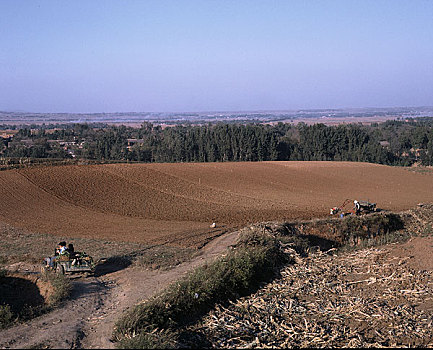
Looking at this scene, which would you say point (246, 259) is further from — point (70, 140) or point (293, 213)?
point (70, 140)

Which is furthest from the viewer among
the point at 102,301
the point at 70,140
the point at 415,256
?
the point at 70,140

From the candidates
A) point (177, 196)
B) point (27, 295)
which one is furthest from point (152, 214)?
point (27, 295)

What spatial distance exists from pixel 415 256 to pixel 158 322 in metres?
9.59

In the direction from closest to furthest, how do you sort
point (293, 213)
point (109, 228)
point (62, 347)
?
point (62, 347) < point (109, 228) < point (293, 213)

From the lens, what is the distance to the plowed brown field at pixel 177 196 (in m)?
24.4

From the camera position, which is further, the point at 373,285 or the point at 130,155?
the point at 130,155

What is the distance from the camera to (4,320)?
10453 mm

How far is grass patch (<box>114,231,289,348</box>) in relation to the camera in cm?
930

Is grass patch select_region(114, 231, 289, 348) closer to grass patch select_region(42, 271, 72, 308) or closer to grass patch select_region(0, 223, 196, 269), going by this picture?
grass patch select_region(0, 223, 196, 269)

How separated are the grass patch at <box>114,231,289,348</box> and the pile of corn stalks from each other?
1.43 feet

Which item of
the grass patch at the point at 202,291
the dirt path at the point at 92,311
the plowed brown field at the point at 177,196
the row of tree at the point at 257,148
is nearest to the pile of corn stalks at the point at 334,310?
the grass patch at the point at 202,291

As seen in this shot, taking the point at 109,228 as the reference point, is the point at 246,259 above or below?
above

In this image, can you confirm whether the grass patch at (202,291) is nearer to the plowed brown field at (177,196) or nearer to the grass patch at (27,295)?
the grass patch at (27,295)

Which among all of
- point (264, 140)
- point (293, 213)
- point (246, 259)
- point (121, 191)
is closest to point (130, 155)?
point (264, 140)
